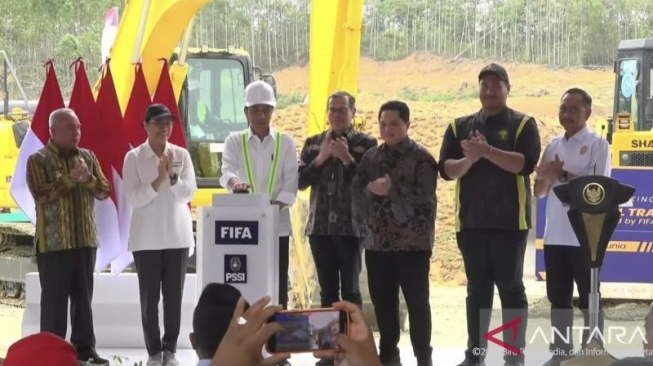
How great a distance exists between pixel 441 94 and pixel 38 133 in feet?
69.0

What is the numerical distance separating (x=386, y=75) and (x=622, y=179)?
1861 centimetres

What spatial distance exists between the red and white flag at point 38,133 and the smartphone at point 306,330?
5.55 m

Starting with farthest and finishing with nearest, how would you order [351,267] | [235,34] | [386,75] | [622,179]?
[235,34], [386,75], [622,179], [351,267]

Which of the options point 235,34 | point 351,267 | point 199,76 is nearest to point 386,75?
point 235,34

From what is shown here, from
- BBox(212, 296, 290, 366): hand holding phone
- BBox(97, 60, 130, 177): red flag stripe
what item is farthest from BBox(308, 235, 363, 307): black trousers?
BBox(212, 296, 290, 366): hand holding phone

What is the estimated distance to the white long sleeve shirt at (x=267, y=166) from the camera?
322 inches

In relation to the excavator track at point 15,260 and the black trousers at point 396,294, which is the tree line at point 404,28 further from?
the black trousers at point 396,294

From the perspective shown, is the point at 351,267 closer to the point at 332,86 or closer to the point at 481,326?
the point at 481,326

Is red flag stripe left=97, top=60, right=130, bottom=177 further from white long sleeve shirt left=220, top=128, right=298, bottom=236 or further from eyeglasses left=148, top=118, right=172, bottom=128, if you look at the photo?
white long sleeve shirt left=220, top=128, right=298, bottom=236

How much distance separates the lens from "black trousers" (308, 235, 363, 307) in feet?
26.3

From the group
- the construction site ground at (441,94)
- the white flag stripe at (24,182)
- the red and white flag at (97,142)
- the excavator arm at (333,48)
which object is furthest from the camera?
the construction site ground at (441,94)

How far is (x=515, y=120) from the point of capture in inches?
295

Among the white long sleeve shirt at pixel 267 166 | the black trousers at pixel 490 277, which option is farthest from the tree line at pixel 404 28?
the black trousers at pixel 490 277

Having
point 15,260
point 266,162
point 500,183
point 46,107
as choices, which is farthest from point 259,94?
point 15,260
